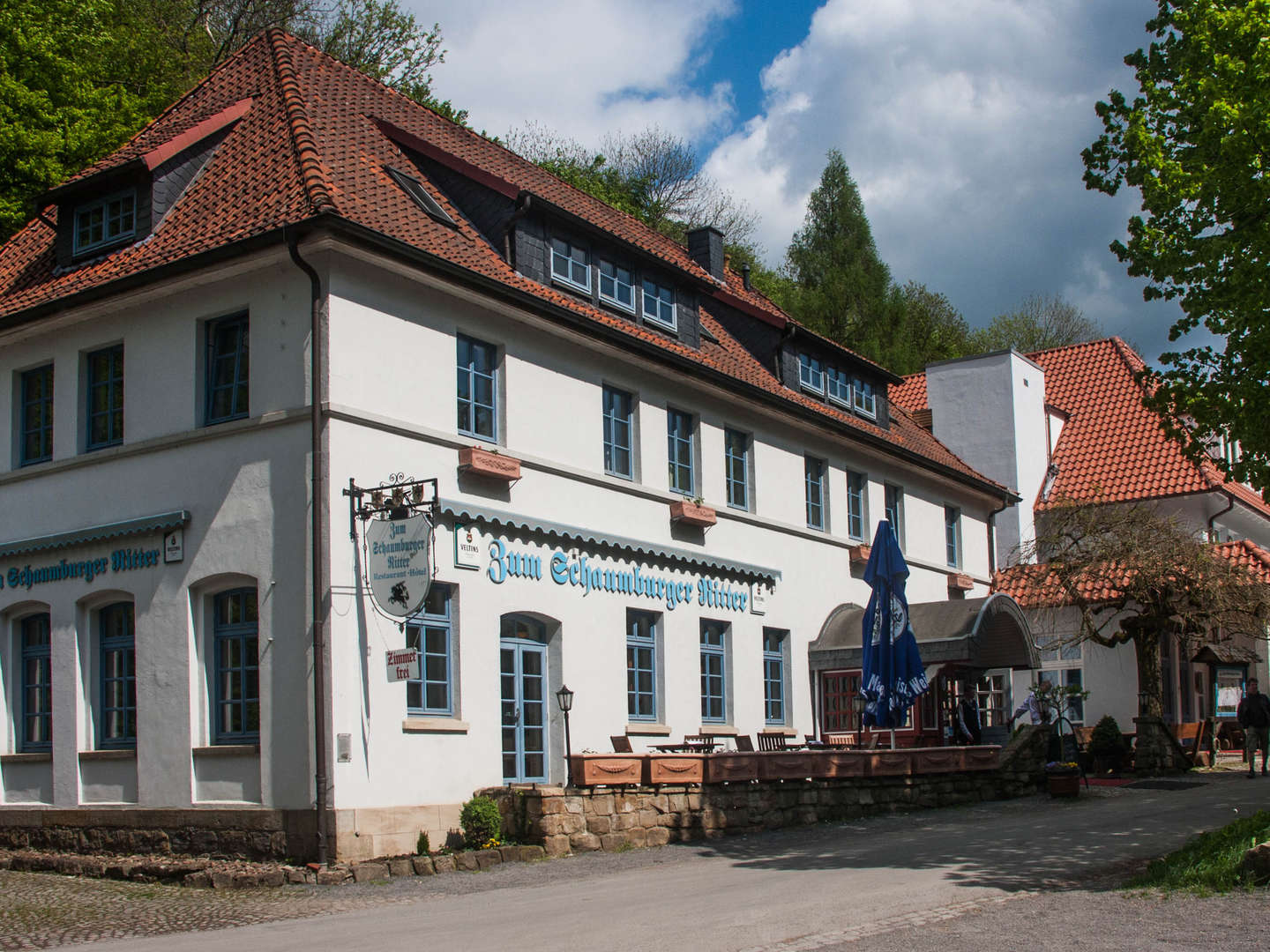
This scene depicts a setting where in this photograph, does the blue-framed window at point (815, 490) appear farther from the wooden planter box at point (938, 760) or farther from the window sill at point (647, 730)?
the window sill at point (647, 730)

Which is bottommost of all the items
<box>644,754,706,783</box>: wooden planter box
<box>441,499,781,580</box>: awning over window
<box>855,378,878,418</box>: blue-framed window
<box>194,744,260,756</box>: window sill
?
<box>644,754,706,783</box>: wooden planter box

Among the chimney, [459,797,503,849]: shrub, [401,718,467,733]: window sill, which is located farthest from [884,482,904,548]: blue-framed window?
[459,797,503,849]: shrub

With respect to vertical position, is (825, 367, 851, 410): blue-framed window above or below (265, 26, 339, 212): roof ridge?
below

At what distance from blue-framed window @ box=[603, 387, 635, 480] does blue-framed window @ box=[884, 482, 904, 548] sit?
9.24 meters

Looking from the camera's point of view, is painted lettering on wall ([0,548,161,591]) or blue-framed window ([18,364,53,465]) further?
blue-framed window ([18,364,53,465])

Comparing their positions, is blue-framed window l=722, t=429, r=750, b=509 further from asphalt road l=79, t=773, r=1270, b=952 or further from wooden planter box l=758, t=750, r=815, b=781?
asphalt road l=79, t=773, r=1270, b=952

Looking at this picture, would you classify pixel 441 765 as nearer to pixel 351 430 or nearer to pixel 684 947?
pixel 351 430

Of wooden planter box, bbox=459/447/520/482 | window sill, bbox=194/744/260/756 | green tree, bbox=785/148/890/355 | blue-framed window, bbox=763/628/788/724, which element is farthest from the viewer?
green tree, bbox=785/148/890/355

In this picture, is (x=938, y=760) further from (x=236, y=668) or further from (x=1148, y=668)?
(x=236, y=668)

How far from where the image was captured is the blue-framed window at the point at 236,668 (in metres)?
15.6

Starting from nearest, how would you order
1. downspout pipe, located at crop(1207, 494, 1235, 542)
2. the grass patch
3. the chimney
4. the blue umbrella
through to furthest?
the grass patch
the blue umbrella
the chimney
downspout pipe, located at crop(1207, 494, 1235, 542)

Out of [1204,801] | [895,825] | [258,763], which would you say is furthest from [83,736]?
[1204,801]

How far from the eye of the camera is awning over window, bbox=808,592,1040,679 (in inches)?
962

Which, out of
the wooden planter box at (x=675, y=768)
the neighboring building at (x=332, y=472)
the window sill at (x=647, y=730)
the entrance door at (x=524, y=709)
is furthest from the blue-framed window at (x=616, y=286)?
the wooden planter box at (x=675, y=768)
